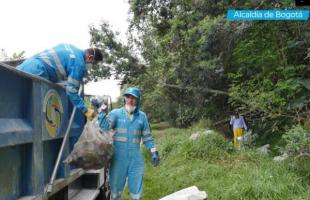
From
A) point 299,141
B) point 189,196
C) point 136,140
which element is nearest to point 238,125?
point 299,141

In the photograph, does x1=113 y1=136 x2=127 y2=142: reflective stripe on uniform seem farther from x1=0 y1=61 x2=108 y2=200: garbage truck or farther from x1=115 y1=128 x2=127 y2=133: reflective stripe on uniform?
x1=0 y1=61 x2=108 y2=200: garbage truck

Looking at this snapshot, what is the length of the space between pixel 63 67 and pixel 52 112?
3.04 ft

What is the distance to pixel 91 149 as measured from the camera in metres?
4.22

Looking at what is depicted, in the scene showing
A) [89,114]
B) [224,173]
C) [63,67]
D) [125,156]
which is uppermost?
[63,67]

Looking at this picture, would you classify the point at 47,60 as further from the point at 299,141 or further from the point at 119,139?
the point at 299,141

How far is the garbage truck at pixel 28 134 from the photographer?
9.09ft

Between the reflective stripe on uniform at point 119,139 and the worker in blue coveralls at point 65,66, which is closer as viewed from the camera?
the worker in blue coveralls at point 65,66

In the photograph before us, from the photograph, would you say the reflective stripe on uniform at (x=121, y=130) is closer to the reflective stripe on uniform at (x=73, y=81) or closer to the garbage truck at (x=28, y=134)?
the reflective stripe on uniform at (x=73, y=81)

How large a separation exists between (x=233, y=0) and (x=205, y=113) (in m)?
5.30

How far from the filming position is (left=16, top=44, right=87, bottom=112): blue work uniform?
164 inches

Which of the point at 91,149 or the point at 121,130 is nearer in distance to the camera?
the point at 91,149

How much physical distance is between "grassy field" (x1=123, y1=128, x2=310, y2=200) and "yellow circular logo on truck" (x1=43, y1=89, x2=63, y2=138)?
2855 mm

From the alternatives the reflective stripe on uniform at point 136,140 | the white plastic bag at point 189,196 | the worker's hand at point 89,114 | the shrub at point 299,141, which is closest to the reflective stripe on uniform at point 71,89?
the worker's hand at point 89,114

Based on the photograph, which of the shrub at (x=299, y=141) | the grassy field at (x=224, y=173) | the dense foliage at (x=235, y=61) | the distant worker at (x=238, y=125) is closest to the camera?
the grassy field at (x=224, y=173)
